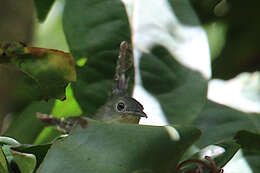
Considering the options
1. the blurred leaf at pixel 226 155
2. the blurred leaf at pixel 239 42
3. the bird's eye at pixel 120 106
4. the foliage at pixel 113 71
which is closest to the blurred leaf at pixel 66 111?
the foliage at pixel 113 71

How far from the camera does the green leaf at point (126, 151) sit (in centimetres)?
64

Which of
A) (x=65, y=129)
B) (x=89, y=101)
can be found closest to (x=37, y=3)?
(x=89, y=101)

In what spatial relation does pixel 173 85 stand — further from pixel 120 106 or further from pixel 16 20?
pixel 16 20

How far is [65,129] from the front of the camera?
877 millimetres

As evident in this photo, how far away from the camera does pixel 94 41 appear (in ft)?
3.40

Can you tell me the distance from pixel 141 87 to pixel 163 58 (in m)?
0.09

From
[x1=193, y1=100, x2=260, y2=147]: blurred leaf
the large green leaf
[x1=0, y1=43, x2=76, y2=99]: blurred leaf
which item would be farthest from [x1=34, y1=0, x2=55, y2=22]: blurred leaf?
[x1=193, y1=100, x2=260, y2=147]: blurred leaf

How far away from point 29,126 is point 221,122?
1.57 feet

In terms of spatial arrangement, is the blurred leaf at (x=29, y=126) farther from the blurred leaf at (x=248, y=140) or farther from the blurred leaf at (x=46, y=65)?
the blurred leaf at (x=248, y=140)

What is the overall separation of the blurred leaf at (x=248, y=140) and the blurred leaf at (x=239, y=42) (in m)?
0.53

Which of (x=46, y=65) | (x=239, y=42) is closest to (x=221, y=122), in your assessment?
(x=239, y=42)

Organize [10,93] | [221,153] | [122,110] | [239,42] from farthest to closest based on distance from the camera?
[239,42] < [10,93] < [122,110] < [221,153]

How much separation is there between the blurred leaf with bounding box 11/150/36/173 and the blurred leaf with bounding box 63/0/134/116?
33 cm

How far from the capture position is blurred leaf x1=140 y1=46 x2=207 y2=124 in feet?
3.29
